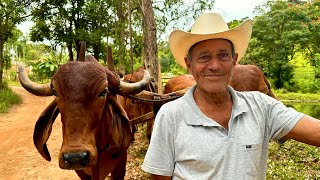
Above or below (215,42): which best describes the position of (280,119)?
below

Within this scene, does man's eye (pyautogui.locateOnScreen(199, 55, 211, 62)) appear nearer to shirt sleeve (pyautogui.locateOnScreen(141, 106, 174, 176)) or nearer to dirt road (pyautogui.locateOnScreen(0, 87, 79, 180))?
shirt sleeve (pyautogui.locateOnScreen(141, 106, 174, 176))

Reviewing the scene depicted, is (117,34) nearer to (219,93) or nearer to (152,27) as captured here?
(152,27)

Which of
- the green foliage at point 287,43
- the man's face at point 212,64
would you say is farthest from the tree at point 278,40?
the man's face at point 212,64

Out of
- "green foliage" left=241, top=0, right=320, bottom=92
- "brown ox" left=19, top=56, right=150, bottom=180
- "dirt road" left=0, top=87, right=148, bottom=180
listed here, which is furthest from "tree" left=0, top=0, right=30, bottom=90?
"green foliage" left=241, top=0, right=320, bottom=92

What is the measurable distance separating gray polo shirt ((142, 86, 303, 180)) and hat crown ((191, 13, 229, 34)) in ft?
1.38

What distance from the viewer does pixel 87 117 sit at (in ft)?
10.7

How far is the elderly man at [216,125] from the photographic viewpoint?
1897 millimetres

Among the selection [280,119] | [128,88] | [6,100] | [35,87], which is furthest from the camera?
[6,100]

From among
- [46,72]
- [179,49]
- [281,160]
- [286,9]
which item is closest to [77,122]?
[179,49]

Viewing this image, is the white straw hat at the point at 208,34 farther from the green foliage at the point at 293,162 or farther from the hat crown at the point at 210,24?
the green foliage at the point at 293,162

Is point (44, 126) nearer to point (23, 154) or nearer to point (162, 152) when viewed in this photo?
point (162, 152)

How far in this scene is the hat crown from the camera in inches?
84.2

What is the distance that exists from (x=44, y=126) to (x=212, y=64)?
2.47 m

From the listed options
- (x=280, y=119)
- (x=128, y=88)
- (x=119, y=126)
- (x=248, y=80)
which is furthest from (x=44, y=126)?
(x=248, y=80)
